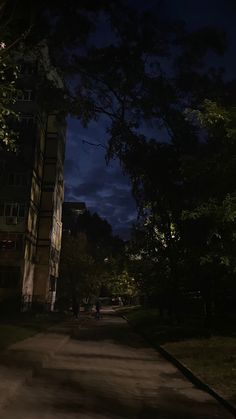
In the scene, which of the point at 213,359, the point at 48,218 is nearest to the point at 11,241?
the point at 48,218

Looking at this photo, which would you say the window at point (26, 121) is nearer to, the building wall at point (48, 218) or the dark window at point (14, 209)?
the building wall at point (48, 218)

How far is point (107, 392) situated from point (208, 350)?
9.46 meters

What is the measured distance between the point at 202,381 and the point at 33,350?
23.9 ft

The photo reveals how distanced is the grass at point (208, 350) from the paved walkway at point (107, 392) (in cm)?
55

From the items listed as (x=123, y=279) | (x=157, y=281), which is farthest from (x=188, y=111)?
(x=123, y=279)

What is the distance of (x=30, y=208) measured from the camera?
175 ft

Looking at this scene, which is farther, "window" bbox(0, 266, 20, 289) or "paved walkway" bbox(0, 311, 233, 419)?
"window" bbox(0, 266, 20, 289)

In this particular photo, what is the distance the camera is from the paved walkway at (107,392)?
9773mm

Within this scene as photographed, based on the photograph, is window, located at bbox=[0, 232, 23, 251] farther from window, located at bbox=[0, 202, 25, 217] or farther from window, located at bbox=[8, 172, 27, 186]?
window, located at bbox=[8, 172, 27, 186]

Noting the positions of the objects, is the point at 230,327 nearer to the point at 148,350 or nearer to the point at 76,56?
the point at 148,350

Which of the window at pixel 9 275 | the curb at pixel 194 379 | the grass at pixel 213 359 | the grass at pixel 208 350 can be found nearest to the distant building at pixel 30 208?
the window at pixel 9 275

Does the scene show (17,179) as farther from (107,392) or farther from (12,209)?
(107,392)

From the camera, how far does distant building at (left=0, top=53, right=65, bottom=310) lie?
171ft

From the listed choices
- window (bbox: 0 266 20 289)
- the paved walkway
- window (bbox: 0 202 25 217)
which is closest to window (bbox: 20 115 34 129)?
window (bbox: 0 202 25 217)
